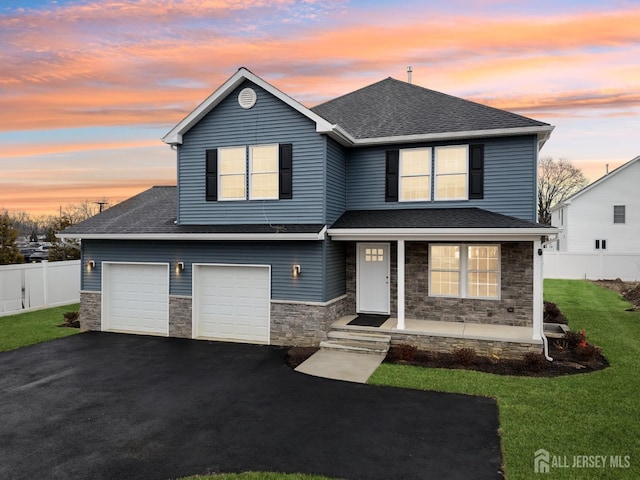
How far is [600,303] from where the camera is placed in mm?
18094

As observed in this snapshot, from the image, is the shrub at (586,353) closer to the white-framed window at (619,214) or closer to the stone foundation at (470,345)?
the stone foundation at (470,345)

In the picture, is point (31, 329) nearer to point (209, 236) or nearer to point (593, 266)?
point (209, 236)

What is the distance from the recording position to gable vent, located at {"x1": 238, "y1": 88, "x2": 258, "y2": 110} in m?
12.2

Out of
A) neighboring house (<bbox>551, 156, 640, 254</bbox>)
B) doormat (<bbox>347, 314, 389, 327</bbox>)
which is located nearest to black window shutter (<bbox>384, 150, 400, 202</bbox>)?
doormat (<bbox>347, 314, 389, 327</bbox>)

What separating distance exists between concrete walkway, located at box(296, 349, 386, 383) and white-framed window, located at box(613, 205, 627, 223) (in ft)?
91.7

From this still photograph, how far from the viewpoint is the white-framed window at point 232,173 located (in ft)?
41.2

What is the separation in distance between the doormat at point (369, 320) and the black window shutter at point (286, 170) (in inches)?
161

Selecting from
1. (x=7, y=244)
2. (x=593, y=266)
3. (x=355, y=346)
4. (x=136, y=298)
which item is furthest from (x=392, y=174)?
(x=593, y=266)

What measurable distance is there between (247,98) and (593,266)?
26.1m

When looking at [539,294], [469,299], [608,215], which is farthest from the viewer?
[608,215]

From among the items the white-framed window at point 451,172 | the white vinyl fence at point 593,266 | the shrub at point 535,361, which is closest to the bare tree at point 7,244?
the white-framed window at point 451,172

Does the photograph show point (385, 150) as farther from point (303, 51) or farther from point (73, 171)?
point (73, 171)

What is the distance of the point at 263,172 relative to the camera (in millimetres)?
12281

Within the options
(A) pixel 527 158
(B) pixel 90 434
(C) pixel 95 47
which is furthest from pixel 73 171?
(A) pixel 527 158
